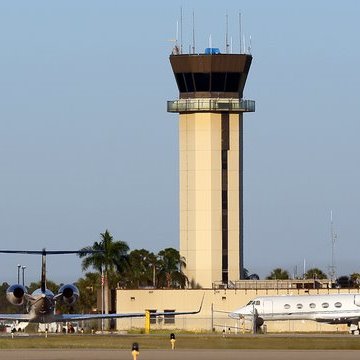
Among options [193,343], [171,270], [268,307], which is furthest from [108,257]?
[193,343]

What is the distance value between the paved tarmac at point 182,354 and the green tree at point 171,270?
71142 mm

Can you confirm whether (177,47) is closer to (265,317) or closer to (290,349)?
(265,317)

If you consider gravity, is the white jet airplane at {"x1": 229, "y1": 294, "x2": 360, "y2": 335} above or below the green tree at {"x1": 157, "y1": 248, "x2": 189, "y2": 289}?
below

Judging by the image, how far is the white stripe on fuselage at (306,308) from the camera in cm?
11369

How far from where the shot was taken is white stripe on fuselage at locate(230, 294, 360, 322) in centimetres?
11369

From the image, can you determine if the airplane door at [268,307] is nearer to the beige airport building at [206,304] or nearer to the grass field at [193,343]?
the beige airport building at [206,304]

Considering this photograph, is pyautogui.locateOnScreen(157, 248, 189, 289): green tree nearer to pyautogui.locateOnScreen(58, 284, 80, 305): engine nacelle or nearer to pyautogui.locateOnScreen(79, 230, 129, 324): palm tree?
pyautogui.locateOnScreen(79, 230, 129, 324): palm tree

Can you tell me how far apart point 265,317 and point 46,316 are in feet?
67.6

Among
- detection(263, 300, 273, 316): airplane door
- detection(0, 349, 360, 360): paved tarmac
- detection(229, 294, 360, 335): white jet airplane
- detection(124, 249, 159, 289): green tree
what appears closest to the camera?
detection(0, 349, 360, 360): paved tarmac

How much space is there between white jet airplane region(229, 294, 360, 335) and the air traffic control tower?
28631 mm

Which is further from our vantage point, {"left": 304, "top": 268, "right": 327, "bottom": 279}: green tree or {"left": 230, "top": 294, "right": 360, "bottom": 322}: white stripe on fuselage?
{"left": 304, "top": 268, "right": 327, "bottom": 279}: green tree

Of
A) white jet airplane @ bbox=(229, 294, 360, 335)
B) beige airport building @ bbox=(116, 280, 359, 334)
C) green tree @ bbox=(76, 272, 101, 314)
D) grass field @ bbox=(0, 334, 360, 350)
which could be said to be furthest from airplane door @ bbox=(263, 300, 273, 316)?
green tree @ bbox=(76, 272, 101, 314)

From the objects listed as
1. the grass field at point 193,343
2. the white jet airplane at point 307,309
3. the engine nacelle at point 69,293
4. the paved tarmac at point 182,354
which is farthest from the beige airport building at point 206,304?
the paved tarmac at point 182,354

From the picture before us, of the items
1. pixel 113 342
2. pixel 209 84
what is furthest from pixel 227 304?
pixel 113 342
